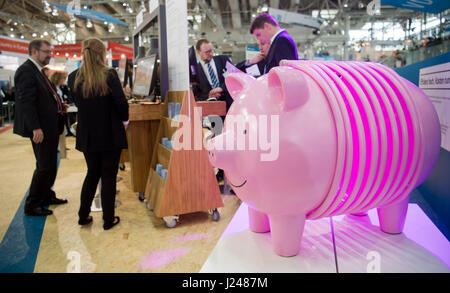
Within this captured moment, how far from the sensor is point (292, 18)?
408 inches

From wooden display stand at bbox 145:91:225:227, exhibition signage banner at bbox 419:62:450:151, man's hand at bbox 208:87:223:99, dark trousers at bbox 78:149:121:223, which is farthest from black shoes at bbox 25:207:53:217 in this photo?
exhibition signage banner at bbox 419:62:450:151

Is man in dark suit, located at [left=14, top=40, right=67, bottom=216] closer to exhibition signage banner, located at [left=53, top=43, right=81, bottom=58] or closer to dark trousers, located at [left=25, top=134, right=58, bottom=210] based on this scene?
dark trousers, located at [left=25, top=134, right=58, bottom=210]

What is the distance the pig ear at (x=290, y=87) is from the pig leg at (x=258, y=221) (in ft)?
1.69

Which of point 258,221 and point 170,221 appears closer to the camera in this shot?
point 258,221

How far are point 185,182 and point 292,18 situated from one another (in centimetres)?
900

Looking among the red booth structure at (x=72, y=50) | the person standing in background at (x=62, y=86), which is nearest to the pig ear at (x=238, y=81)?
the person standing in background at (x=62, y=86)

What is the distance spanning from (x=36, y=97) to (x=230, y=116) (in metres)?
2.57

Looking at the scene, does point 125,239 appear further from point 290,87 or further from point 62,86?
point 62,86

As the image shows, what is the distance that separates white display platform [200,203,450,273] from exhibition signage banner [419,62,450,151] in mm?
516

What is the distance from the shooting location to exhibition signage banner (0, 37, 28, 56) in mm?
11172

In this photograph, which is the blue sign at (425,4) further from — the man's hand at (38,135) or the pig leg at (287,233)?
the man's hand at (38,135)

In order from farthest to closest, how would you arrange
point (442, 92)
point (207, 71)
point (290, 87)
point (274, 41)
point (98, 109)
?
1. point (207, 71)
2. point (98, 109)
3. point (274, 41)
4. point (442, 92)
5. point (290, 87)

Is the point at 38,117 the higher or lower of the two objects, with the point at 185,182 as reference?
A: higher

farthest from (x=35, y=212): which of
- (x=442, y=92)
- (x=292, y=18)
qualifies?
(x=292, y=18)
